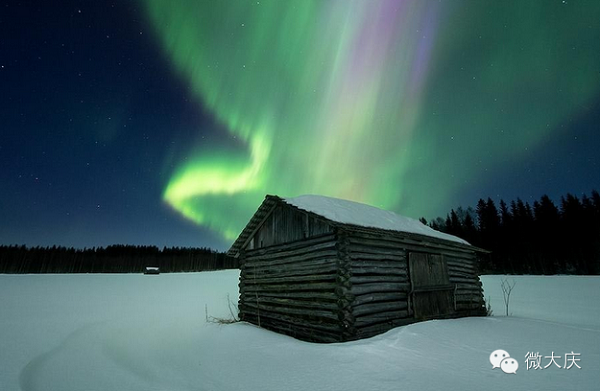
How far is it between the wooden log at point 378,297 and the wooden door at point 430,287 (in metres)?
0.57

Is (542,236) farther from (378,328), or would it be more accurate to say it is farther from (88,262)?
(88,262)

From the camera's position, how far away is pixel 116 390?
18.7 feet

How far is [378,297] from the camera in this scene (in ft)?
33.9

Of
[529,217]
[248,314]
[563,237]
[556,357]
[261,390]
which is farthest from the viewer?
[529,217]

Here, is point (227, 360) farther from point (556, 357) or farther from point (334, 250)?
point (556, 357)

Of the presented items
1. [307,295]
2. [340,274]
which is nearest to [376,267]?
[340,274]

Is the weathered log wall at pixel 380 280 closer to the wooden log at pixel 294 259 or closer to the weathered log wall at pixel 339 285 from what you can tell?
the weathered log wall at pixel 339 285

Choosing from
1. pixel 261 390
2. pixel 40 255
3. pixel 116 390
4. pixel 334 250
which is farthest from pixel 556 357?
pixel 40 255

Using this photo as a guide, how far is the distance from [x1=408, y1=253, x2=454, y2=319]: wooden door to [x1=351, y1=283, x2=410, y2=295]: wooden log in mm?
481

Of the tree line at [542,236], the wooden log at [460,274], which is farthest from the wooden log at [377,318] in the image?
the tree line at [542,236]

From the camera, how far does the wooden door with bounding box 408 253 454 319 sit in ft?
38.2

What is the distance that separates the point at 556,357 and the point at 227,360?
823cm

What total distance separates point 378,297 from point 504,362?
4.22 meters

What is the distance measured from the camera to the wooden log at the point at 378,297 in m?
9.76
